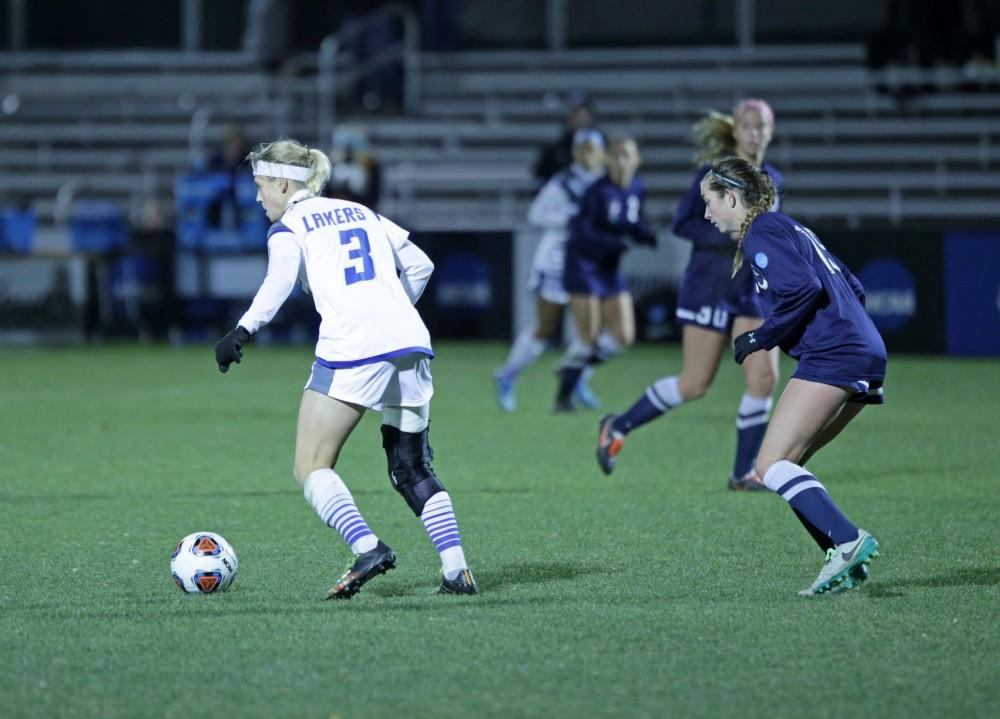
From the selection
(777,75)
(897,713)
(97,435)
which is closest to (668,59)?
(777,75)

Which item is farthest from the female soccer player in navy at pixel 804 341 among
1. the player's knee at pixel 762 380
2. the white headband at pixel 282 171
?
the player's knee at pixel 762 380

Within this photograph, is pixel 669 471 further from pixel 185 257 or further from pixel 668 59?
pixel 668 59

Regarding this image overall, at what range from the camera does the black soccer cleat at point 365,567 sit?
20.0ft

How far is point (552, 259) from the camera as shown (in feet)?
45.9

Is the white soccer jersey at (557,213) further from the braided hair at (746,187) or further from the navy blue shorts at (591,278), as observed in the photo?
the braided hair at (746,187)

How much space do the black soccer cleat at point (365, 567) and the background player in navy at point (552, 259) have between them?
737 centimetres

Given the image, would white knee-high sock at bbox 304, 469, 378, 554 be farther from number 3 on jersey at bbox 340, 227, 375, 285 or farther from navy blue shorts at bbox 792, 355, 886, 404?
navy blue shorts at bbox 792, 355, 886, 404

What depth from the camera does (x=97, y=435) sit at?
11945 millimetres

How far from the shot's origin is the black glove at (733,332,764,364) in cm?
636

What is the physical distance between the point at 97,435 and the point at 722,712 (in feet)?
26.5

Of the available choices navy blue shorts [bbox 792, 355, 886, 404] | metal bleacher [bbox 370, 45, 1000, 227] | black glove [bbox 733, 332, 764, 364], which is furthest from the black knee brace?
metal bleacher [bbox 370, 45, 1000, 227]

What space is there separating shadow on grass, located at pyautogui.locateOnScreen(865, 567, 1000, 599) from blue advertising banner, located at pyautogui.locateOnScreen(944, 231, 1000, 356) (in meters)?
11.3

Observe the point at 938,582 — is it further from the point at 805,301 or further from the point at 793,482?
the point at 805,301

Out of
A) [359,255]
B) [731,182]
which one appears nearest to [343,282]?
[359,255]
